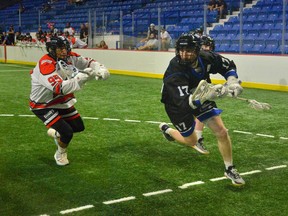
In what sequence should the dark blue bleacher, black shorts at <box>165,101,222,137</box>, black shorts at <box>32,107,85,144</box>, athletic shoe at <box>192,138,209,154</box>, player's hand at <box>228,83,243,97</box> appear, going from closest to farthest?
player's hand at <box>228,83,243,97</box>
black shorts at <box>165,101,222,137</box>
black shorts at <box>32,107,85,144</box>
athletic shoe at <box>192,138,209,154</box>
the dark blue bleacher

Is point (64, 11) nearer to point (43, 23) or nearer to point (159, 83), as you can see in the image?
point (43, 23)

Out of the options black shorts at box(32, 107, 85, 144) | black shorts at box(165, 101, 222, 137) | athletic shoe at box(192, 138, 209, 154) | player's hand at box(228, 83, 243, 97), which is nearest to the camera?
player's hand at box(228, 83, 243, 97)

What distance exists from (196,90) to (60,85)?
157 cm

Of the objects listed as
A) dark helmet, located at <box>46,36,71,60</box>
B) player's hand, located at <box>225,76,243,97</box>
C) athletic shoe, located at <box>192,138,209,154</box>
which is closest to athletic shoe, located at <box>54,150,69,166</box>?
dark helmet, located at <box>46,36,71,60</box>

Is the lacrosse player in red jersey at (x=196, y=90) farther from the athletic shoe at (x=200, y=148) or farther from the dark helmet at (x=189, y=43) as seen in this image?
the athletic shoe at (x=200, y=148)

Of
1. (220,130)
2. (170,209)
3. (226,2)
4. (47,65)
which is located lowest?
(170,209)

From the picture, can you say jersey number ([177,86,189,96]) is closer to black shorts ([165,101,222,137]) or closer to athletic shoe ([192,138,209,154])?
black shorts ([165,101,222,137])

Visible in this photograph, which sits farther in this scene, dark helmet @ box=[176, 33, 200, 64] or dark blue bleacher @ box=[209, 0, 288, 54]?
dark blue bleacher @ box=[209, 0, 288, 54]

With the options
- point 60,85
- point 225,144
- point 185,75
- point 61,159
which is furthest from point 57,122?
point 225,144

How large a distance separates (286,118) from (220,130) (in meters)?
4.20

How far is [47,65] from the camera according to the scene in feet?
17.8

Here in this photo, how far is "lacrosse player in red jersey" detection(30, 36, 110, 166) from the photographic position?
529 centimetres

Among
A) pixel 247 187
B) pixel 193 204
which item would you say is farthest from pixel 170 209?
pixel 247 187

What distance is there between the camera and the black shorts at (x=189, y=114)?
4977 millimetres
